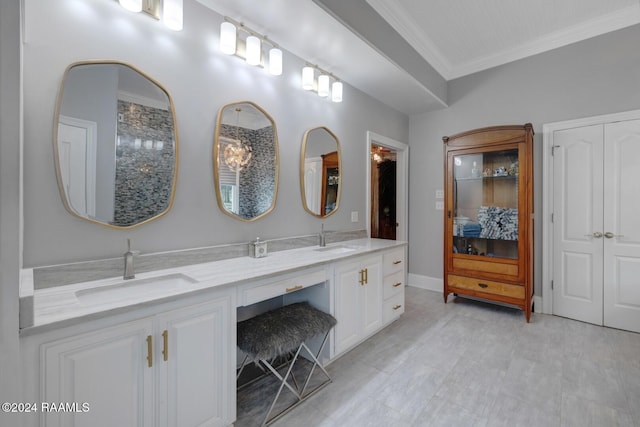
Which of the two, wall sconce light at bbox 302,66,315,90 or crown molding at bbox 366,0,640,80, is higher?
crown molding at bbox 366,0,640,80

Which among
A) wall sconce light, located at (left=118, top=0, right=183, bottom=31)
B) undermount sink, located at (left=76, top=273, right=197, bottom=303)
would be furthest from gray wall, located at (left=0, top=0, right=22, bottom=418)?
wall sconce light, located at (left=118, top=0, right=183, bottom=31)

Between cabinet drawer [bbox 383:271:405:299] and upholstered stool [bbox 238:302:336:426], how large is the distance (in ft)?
2.78

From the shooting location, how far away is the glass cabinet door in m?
3.11

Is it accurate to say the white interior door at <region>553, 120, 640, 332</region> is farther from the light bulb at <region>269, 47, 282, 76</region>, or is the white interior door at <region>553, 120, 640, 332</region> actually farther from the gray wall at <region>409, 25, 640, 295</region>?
the light bulb at <region>269, 47, 282, 76</region>

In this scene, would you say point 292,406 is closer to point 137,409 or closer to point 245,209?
point 137,409

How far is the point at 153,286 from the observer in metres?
1.54

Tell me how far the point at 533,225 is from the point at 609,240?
2.03 ft

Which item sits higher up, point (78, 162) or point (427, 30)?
point (427, 30)

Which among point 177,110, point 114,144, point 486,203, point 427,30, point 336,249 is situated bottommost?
point 336,249

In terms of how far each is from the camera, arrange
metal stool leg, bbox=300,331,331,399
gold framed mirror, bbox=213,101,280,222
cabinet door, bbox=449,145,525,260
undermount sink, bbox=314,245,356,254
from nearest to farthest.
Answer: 1. metal stool leg, bbox=300,331,331,399
2. gold framed mirror, bbox=213,101,280,222
3. undermount sink, bbox=314,245,356,254
4. cabinet door, bbox=449,145,525,260

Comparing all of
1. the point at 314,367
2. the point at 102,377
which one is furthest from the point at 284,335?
the point at 102,377

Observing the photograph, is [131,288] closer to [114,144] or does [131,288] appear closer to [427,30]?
[114,144]

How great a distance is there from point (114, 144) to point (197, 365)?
125 centimetres

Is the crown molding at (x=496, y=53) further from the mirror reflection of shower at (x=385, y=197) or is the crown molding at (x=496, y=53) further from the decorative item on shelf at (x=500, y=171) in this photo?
the mirror reflection of shower at (x=385, y=197)
